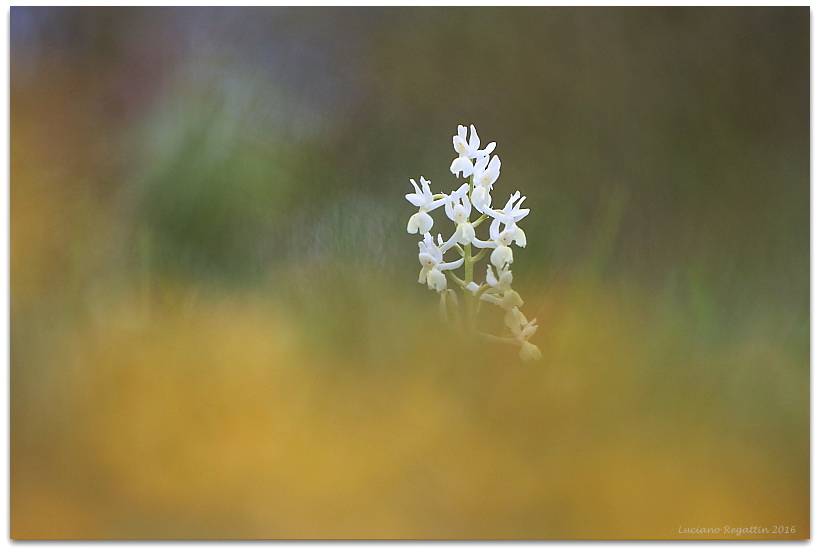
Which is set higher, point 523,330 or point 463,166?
point 463,166

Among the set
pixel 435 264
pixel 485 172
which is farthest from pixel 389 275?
pixel 485 172

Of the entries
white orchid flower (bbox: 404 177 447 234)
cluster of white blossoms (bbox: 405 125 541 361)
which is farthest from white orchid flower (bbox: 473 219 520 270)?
white orchid flower (bbox: 404 177 447 234)

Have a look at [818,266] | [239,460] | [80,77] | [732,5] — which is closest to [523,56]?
[732,5]

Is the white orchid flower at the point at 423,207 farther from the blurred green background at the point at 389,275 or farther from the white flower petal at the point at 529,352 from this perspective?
the white flower petal at the point at 529,352

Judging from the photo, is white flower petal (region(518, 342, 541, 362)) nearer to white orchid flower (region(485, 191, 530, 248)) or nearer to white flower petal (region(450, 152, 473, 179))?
white orchid flower (region(485, 191, 530, 248))

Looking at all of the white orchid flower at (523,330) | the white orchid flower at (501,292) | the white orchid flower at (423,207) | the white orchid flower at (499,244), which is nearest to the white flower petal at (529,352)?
the white orchid flower at (523,330)

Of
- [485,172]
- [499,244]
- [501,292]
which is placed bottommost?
[501,292]

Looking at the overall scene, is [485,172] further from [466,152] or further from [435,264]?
[435,264]
